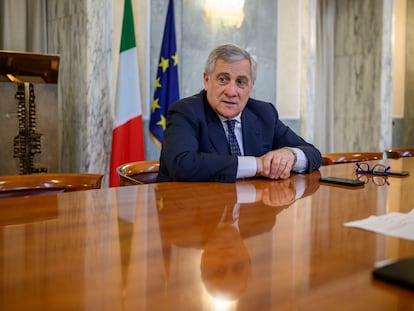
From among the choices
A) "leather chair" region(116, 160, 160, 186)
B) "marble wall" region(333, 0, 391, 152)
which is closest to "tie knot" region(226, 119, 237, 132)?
"leather chair" region(116, 160, 160, 186)

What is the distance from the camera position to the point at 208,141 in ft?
6.65

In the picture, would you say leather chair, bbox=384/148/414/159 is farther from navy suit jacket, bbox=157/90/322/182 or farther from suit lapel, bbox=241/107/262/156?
suit lapel, bbox=241/107/262/156

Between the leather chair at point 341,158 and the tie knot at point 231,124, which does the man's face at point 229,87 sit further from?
the leather chair at point 341,158

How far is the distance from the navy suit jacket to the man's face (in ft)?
0.17

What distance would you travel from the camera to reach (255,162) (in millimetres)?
1825

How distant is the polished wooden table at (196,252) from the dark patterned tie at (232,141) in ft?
2.16

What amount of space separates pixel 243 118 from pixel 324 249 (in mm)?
1349

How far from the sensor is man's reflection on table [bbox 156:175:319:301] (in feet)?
2.39

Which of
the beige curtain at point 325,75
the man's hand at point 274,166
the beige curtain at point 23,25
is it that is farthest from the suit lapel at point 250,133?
the beige curtain at point 325,75

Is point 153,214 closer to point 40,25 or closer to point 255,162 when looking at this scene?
point 255,162

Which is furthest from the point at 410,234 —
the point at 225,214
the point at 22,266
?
the point at 22,266

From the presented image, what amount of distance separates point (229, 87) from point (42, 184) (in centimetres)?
92

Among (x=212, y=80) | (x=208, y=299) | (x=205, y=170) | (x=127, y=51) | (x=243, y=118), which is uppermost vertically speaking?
(x=127, y=51)

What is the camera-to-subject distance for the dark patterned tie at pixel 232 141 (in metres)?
2.08
